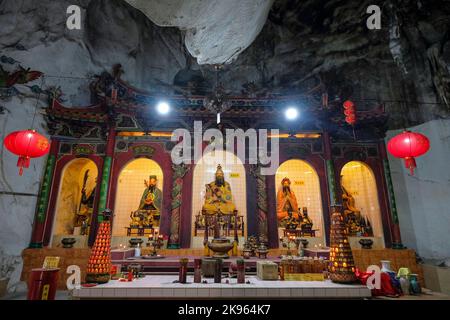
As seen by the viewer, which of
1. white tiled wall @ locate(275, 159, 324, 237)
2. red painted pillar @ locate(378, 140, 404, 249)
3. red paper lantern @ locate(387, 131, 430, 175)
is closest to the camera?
red paper lantern @ locate(387, 131, 430, 175)

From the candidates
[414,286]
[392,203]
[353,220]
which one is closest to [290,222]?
[353,220]

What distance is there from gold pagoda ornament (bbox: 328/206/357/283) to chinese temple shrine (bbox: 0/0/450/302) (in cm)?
399

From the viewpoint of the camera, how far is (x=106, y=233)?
11.3ft

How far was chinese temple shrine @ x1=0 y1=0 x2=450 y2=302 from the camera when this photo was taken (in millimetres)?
7770

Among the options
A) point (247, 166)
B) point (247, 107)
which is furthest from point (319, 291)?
point (247, 107)

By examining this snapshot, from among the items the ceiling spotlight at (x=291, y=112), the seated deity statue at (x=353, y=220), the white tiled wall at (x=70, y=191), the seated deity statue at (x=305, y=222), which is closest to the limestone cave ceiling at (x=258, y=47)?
the ceiling spotlight at (x=291, y=112)

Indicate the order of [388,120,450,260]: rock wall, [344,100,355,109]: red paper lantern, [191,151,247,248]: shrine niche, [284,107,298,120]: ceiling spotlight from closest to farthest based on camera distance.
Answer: [388,120,450,260]: rock wall < [344,100,355,109]: red paper lantern < [191,151,247,248]: shrine niche < [284,107,298,120]: ceiling spotlight

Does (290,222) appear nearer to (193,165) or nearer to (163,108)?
(193,165)

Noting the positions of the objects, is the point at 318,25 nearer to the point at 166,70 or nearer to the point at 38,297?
the point at 166,70

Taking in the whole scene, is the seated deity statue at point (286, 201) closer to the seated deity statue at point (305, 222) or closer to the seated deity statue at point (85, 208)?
the seated deity statue at point (305, 222)

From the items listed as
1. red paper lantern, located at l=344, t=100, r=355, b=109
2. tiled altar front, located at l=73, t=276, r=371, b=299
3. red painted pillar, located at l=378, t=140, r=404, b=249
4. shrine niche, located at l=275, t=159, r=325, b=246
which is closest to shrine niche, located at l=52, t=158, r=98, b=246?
tiled altar front, located at l=73, t=276, r=371, b=299

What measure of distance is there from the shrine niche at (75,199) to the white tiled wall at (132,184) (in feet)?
3.59

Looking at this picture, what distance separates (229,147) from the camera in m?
9.20

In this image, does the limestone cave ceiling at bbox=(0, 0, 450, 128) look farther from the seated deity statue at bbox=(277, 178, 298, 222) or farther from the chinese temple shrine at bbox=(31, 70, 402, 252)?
the seated deity statue at bbox=(277, 178, 298, 222)
